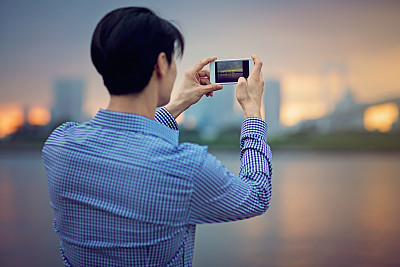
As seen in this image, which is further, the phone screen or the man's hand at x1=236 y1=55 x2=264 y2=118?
the phone screen

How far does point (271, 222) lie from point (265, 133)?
291cm

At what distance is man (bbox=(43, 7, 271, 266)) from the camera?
0.59m

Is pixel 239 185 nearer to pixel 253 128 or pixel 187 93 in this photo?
pixel 253 128

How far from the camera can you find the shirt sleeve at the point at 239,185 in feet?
1.98

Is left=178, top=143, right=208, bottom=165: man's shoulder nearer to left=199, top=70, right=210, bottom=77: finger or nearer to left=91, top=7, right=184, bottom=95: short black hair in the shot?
left=91, top=7, right=184, bottom=95: short black hair

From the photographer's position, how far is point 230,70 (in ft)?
2.96

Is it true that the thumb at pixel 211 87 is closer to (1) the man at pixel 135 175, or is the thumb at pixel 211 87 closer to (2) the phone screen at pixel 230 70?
(2) the phone screen at pixel 230 70

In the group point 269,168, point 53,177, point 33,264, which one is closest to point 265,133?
point 269,168

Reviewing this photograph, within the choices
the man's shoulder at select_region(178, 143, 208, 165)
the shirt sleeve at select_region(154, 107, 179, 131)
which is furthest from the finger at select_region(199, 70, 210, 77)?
the man's shoulder at select_region(178, 143, 208, 165)

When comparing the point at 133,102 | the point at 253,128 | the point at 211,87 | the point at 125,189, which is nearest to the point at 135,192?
the point at 125,189

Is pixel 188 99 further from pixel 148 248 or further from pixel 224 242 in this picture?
pixel 224 242

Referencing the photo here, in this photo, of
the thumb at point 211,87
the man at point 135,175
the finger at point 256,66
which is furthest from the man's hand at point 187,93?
the man at point 135,175

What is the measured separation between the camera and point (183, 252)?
65cm

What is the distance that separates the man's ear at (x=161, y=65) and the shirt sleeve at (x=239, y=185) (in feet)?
0.51
